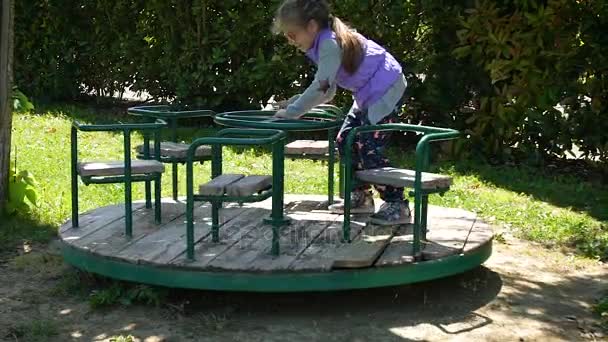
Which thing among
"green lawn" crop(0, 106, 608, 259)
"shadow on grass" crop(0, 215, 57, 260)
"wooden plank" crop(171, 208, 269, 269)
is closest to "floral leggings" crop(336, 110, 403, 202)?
"wooden plank" crop(171, 208, 269, 269)

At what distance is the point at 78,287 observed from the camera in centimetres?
494

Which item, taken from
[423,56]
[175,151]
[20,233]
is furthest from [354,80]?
[423,56]

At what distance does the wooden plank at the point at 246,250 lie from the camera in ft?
14.6

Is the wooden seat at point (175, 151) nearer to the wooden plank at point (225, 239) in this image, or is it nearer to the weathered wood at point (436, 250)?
the wooden plank at point (225, 239)

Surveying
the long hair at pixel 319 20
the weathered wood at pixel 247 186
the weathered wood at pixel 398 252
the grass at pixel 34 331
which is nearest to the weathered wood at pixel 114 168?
the weathered wood at pixel 247 186

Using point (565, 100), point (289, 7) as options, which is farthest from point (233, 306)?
point (565, 100)

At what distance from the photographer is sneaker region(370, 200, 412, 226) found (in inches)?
211

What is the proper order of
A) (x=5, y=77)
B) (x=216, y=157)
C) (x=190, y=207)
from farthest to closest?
(x=5, y=77) → (x=216, y=157) → (x=190, y=207)

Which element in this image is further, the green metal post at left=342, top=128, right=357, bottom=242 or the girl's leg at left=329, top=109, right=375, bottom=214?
the girl's leg at left=329, top=109, right=375, bottom=214

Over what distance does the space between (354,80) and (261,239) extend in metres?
1.05

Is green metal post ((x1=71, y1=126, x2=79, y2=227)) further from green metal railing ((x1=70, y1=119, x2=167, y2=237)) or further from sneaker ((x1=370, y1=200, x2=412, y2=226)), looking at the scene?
sneaker ((x1=370, y1=200, x2=412, y2=226))

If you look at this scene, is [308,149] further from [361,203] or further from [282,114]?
[282,114]

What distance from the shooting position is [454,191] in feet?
24.6

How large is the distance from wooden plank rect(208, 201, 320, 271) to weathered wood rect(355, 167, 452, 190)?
62 cm
